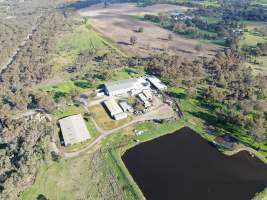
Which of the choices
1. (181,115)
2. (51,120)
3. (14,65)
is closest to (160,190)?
(181,115)

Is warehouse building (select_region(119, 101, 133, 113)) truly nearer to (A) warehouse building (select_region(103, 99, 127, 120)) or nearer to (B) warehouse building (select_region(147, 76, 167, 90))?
(A) warehouse building (select_region(103, 99, 127, 120))

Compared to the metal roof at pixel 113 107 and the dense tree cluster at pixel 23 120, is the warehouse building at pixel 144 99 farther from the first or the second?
the dense tree cluster at pixel 23 120

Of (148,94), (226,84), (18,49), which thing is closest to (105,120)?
(148,94)

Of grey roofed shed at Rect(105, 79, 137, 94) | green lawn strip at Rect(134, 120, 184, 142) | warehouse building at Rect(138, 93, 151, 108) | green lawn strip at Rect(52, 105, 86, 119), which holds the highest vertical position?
grey roofed shed at Rect(105, 79, 137, 94)

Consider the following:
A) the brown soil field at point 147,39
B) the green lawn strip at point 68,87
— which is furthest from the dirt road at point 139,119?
the brown soil field at point 147,39

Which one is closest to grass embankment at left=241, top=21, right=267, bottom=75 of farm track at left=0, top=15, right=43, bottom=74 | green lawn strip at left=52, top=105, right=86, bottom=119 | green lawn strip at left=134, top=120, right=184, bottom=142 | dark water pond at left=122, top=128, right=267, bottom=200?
green lawn strip at left=134, top=120, right=184, bottom=142

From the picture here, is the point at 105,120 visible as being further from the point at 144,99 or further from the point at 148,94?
the point at 148,94

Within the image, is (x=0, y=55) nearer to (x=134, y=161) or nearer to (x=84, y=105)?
(x=84, y=105)
